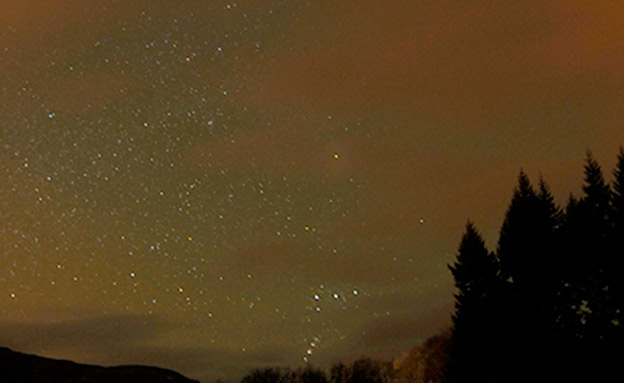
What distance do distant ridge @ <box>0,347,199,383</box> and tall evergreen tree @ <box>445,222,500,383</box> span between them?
34.8 metres

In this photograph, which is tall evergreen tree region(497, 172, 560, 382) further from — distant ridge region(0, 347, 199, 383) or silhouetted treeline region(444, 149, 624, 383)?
distant ridge region(0, 347, 199, 383)

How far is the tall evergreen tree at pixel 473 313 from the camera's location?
2399 inches

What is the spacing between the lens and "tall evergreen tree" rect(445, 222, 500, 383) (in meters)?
60.9

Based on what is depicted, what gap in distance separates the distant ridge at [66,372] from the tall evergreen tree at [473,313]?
34792 mm

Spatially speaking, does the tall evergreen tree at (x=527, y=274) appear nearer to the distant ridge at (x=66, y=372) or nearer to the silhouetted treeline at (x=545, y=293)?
the silhouetted treeline at (x=545, y=293)

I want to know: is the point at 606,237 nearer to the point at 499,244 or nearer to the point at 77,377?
the point at 499,244

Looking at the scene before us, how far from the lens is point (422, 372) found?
364 ft

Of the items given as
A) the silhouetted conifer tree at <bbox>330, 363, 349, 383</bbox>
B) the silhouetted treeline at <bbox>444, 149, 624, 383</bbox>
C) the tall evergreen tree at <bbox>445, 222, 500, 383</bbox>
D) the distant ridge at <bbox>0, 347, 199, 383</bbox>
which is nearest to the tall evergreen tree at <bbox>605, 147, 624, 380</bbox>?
the silhouetted treeline at <bbox>444, 149, 624, 383</bbox>

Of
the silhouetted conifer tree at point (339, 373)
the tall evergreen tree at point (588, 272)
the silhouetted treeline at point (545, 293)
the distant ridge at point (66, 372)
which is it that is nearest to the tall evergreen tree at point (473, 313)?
the silhouetted treeline at point (545, 293)

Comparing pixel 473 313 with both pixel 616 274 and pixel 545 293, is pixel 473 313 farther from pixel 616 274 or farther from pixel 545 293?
pixel 616 274

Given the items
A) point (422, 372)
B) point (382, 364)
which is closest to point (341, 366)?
point (382, 364)

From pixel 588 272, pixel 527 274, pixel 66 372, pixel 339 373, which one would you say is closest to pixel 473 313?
pixel 527 274

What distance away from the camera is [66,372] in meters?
29.7

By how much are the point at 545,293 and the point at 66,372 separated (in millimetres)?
42233
